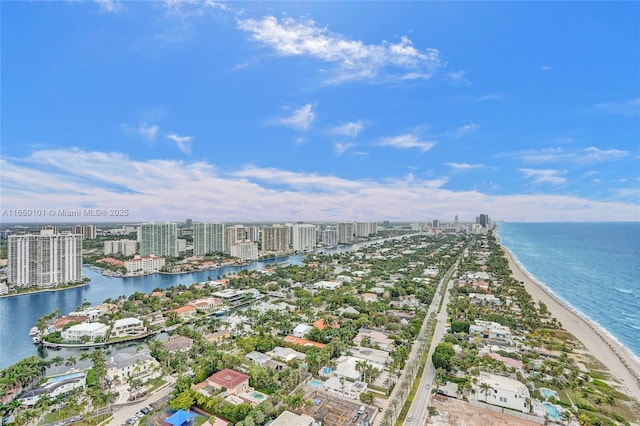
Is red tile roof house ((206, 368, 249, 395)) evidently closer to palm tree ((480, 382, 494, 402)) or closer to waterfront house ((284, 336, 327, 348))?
waterfront house ((284, 336, 327, 348))

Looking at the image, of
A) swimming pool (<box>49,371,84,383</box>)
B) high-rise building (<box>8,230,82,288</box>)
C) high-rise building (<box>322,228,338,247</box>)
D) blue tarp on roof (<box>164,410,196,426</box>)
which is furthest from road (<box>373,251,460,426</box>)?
high-rise building (<box>322,228,338,247</box>)

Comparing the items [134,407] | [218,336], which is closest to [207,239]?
[218,336]

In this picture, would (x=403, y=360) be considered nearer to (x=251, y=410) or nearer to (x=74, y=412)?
(x=251, y=410)

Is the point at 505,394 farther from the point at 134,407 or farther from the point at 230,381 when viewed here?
the point at 134,407

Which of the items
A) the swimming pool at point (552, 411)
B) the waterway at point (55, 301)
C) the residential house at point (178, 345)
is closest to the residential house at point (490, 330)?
the swimming pool at point (552, 411)

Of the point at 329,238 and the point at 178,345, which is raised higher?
the point at 329,238

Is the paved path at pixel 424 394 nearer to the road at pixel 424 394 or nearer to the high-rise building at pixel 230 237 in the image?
the road at pixel 424 394
